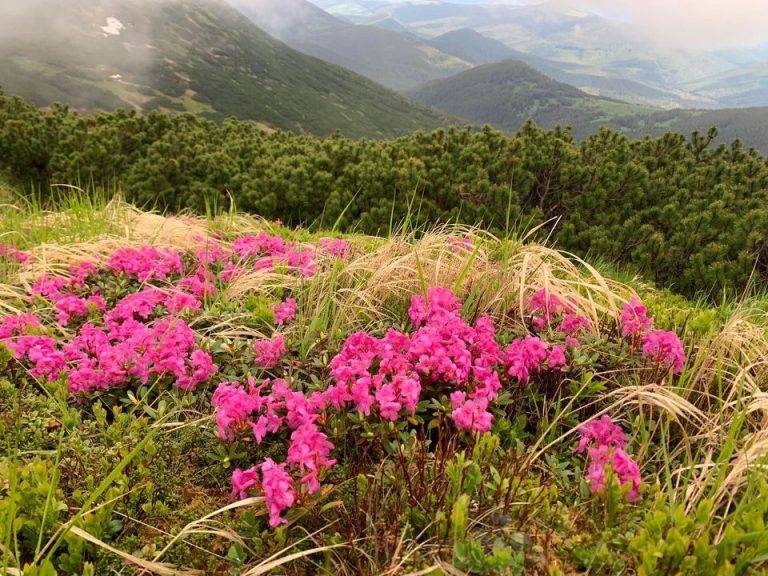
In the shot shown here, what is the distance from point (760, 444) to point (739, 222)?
678 cm

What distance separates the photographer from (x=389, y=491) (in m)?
2.37

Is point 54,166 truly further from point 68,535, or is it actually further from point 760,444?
point 760,444

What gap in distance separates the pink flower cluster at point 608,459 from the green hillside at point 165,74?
107 meters

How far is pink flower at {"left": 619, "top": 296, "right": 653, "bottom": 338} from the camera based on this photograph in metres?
3.58

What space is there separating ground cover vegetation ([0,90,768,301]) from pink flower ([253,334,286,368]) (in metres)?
4.09

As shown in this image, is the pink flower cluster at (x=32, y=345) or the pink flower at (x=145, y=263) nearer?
the pink flower cluster at (x=32, y=345)

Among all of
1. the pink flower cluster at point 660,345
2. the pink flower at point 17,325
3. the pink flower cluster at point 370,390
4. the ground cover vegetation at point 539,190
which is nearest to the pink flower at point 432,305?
the pink flower cluster at point 370,390

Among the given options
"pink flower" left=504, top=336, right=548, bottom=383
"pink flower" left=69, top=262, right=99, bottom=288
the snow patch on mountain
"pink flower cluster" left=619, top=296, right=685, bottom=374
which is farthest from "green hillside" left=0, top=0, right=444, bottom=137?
"pink flower" left=504, top=336, right=548, bottom=383

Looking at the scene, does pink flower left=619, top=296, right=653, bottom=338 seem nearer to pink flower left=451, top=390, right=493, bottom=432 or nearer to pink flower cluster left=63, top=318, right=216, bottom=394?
pink flower left=451, top=390, right=493, bottom=432

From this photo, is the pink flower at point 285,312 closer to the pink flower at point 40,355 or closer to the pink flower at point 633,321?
the pink flower at point 40,355

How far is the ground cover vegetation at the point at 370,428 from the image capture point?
212cm

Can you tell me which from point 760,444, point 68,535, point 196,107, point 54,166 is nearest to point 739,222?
point 760,444

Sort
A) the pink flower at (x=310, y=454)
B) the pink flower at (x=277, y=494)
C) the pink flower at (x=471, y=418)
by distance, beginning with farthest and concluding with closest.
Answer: the pink flower at (x=471, y=418)
the pink flower at (x=310, y=454)
the pink flower at (x=277, y=494)

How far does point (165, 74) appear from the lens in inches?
5659
